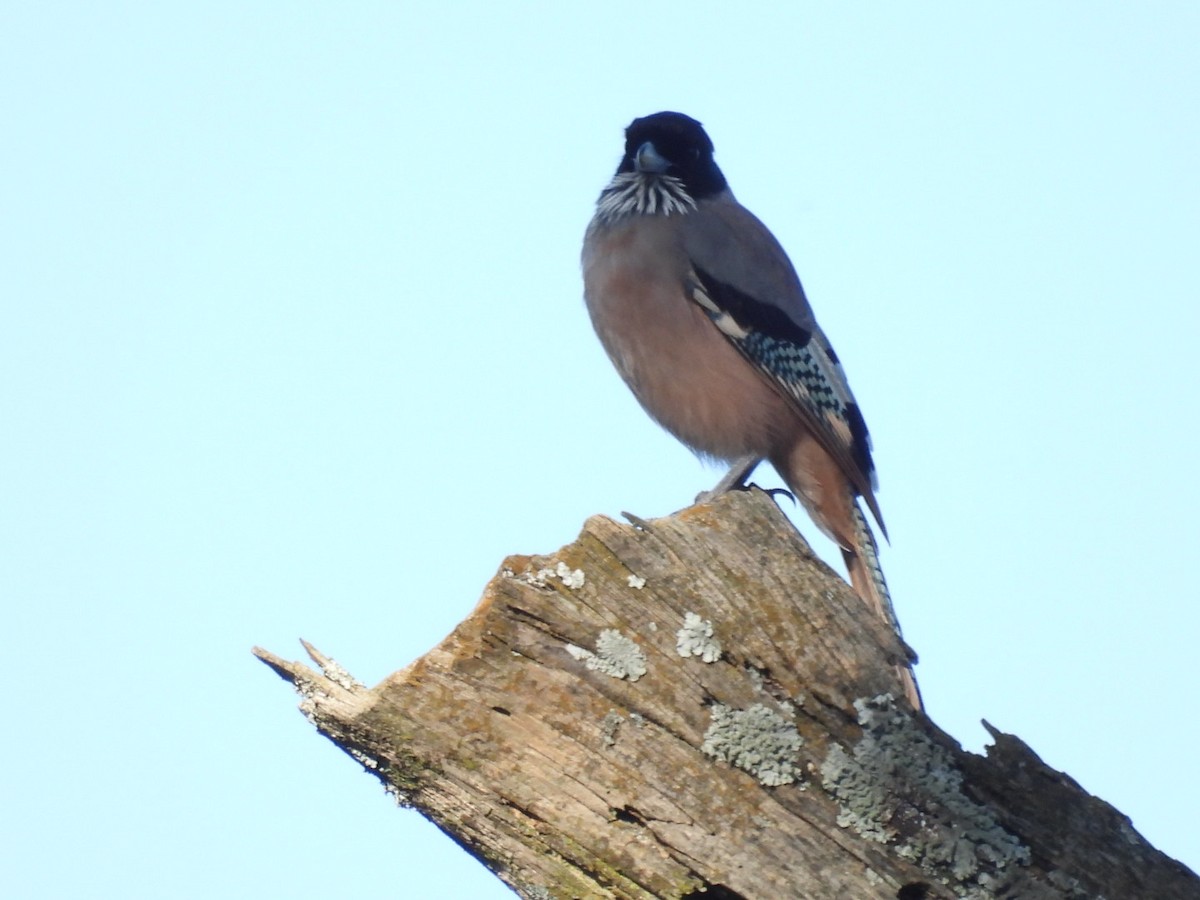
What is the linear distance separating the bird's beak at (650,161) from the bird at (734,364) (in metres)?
0.48

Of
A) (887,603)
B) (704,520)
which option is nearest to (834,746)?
(704,520)

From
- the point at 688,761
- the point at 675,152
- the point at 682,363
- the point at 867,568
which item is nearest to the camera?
the point at 688,761

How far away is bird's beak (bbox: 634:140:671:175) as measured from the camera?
8430 mm

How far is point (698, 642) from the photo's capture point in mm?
3859

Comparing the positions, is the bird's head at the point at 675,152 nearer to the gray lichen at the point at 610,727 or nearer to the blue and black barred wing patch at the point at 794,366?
the blue and black barred wing patch at the point at 794,366

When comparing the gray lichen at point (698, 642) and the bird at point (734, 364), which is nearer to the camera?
the gray lichen at point (698, 642)

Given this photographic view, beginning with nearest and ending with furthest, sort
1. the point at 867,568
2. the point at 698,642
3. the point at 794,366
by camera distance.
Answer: the point at 698,642 < the point at 867,568 < the point at 794,366

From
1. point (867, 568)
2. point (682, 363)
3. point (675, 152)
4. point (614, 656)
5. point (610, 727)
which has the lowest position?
point (610, 727)

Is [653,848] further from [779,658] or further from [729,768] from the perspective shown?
[779,658]

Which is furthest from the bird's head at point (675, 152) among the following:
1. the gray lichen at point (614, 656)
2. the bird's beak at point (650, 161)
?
the gray lichen at point (614, 656)

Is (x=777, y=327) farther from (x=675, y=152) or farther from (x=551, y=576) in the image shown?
(x=551, y=576)

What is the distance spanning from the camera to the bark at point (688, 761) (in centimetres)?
364

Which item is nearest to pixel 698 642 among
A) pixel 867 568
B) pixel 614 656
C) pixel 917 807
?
pixel 614 656

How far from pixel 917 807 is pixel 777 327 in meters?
4.37
